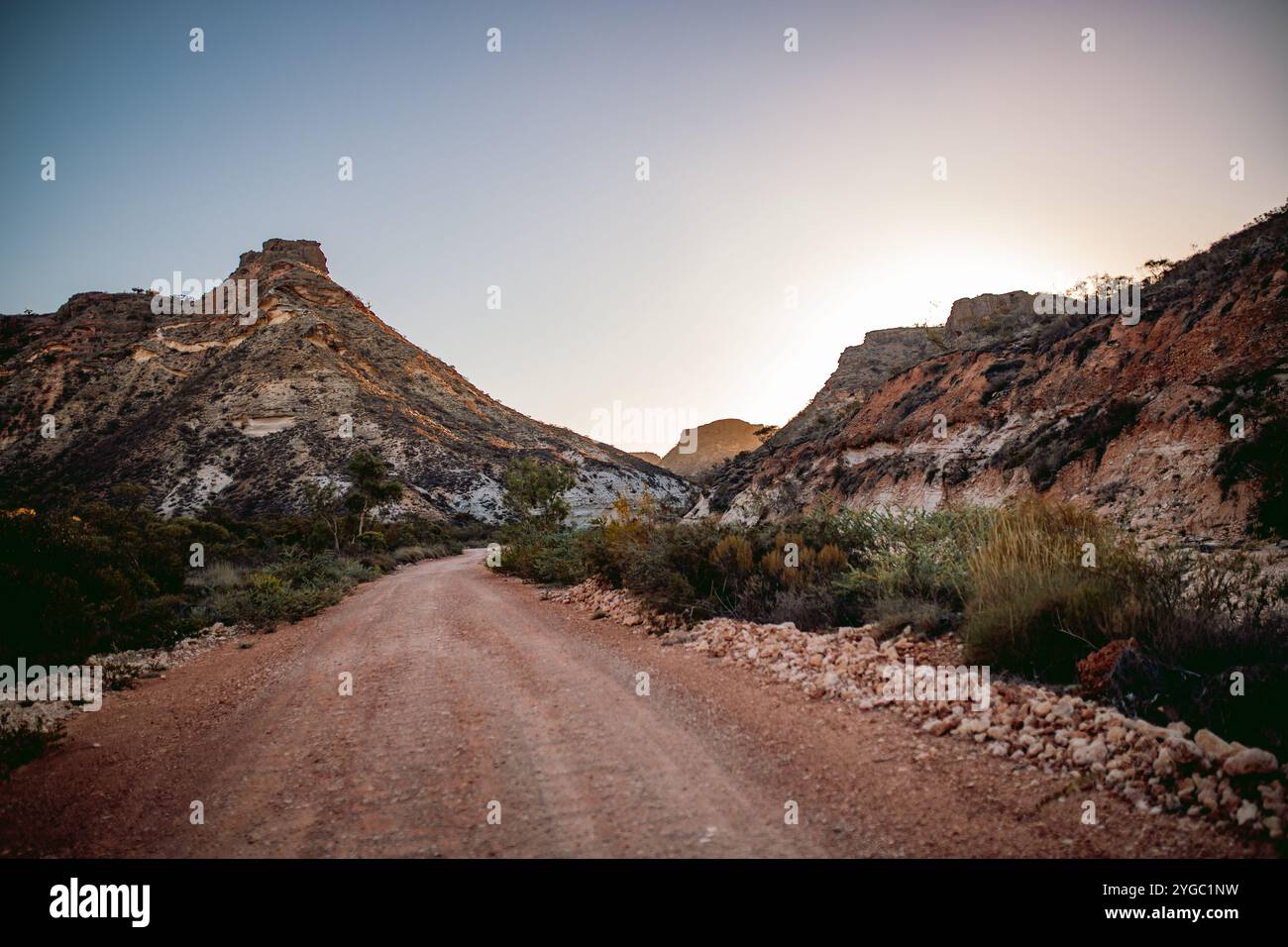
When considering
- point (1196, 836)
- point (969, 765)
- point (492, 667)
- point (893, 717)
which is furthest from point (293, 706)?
point (1196, 836)

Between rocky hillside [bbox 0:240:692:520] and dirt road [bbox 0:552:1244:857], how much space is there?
41.3 meters

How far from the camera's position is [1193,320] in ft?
40.8

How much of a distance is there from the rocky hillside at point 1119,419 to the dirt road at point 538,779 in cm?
768

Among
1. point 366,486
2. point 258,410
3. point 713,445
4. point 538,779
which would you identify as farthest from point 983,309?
point 713,445

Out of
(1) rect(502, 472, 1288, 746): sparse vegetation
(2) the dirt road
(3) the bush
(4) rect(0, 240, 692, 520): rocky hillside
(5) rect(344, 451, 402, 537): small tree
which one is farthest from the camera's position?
(4) rect(0, 240, 692, 520): rocky hillside

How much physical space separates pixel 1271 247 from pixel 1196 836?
15.7 meters

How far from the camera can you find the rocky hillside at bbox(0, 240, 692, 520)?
1826 inches

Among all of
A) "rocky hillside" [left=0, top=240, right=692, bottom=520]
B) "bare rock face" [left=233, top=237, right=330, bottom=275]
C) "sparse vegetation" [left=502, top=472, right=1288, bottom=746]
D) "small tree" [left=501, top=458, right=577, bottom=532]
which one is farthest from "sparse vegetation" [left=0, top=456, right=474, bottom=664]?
"bare rock face" [left=233, top=237, right=330, bottom=275]

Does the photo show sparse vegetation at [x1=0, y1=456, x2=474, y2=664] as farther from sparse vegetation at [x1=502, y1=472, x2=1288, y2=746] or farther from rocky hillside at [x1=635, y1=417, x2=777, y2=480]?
rocky hillside at [x1=635, y1=417, x2=777, y2=480]

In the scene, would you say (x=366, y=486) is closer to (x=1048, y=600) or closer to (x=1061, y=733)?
(x=1048, y=600)

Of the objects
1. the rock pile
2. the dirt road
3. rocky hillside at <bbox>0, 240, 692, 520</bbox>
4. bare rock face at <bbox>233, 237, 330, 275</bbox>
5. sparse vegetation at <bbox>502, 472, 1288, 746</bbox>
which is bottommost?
the dirt road

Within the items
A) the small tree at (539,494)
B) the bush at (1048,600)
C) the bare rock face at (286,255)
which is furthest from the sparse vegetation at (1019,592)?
the bare rock face at (286,255)

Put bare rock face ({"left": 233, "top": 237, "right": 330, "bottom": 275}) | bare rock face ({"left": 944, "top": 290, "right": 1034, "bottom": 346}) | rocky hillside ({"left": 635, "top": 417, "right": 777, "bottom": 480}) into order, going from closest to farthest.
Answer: bare rock face ({"left": 944, "top": 290, "right": 1034, "bottom": 346}), bare rock face ({"left": 233, "top": 237, "right": 330, "bottom": 275}), rocky hillside ({"left": 635, "top": 417, "right": 777, "bottom": 480})

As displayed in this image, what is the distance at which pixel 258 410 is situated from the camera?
50.1 metres
